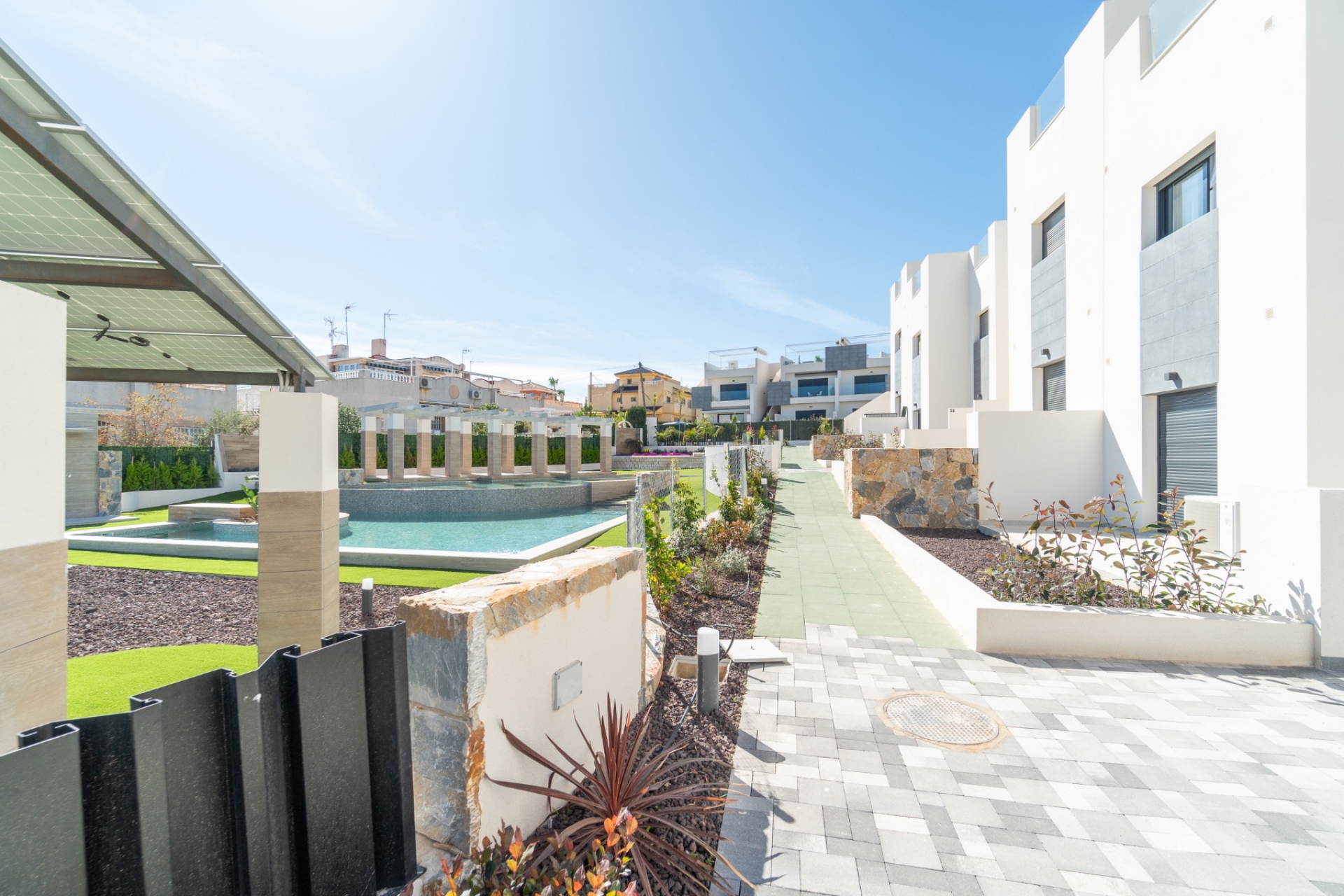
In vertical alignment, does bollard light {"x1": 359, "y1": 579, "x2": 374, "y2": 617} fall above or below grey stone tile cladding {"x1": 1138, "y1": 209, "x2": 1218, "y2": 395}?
below

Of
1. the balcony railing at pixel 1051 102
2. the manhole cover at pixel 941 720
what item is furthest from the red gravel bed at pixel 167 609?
the balcony railing at pixel 1051 102

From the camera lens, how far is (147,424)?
22.9 meters

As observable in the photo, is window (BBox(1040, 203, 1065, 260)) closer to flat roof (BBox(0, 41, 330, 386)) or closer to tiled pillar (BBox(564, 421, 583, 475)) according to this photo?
flat roof (BBox(0, 41, 330, 386))

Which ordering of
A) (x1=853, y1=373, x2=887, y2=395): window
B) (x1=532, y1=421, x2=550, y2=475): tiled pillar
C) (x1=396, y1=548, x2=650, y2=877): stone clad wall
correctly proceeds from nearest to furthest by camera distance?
1. (x1=396, y1=548, x2=650, y2=877): stone clad wall
2. (x1=532, y1=421, x2=550, y2=475): tiled pillar
3. (x1=853, y1=373, x2=887, y2=395): window

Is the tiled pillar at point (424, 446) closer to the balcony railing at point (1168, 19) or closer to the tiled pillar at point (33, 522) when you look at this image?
the tiled pillar at point (33, 522)

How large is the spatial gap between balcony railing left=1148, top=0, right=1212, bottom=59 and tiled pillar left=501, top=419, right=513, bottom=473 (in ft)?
83.2

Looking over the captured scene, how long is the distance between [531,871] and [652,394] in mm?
62369

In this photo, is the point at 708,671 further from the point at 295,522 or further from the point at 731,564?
the point at 731,564

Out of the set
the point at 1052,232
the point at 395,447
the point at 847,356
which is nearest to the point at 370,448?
the point at 395,447

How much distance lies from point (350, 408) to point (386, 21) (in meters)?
27.3

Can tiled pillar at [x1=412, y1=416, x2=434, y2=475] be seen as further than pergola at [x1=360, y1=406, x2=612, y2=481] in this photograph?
Yes

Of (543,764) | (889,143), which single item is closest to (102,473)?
Result: (543,764)

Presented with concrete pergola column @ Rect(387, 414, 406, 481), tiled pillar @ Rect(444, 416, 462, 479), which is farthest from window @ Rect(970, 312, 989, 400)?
concrete pergola column @ Rect(387, 414, 406, 481)

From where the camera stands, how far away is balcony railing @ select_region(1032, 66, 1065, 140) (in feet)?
45.6
